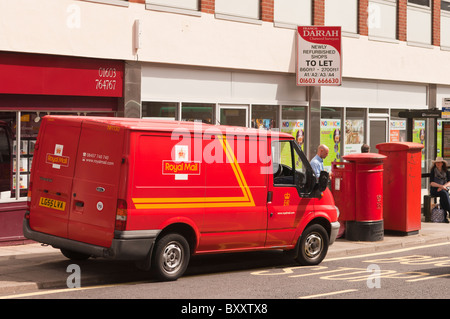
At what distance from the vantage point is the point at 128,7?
49.6 ft

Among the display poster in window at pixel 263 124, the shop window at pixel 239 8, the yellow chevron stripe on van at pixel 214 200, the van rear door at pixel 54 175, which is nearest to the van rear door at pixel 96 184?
the van rear door at pixel 54 175

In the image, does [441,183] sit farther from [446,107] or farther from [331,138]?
[331,138]

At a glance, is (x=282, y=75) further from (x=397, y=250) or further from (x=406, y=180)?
(x=397, y=250)

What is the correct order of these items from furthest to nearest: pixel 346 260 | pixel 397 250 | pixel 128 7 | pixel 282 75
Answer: pixel 282 75 < pixel 128 7 < pixel 397 250 < pixel 346 260

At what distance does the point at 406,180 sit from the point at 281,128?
418 centimetres

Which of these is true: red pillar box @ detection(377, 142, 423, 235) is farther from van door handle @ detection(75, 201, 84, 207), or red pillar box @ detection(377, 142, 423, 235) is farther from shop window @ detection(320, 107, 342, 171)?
van door handle @ detection(75, 201, 84, 207)

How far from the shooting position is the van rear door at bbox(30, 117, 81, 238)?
1018 centimetres

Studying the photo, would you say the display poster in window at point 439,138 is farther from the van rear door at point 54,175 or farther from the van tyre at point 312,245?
the van rear door at point 54,175

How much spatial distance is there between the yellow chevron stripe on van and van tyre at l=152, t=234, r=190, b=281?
1.39 feet

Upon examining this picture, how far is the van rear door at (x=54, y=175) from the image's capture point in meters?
10.2

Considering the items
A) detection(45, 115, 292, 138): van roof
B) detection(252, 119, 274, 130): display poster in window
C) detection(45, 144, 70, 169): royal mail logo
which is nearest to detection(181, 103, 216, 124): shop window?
detection(252, 119, 274, 130): display poster in window

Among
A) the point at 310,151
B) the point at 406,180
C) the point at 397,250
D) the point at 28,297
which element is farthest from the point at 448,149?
the point at 28,297

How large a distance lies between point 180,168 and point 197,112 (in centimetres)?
683

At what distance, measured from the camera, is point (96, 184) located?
32.3 feet
